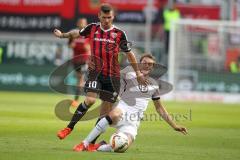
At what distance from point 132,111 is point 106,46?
1217 mm

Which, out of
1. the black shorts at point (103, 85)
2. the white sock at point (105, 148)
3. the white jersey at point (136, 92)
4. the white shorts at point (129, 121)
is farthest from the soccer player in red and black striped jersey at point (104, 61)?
the white sock at point (105, 148)

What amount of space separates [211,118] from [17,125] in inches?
273

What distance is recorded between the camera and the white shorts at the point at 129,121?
38.3 feet

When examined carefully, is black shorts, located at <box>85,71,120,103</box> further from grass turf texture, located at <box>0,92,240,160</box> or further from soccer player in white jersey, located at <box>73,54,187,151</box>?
grass turf texture, located at <box>0,92,240,160</box>

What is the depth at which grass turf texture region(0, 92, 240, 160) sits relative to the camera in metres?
11.1

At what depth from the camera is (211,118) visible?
21094mm

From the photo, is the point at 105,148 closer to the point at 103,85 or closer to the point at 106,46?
the point at 103,85

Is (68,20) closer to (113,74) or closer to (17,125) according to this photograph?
(17,125)

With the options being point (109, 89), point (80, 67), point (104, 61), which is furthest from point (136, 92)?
point (80, 67)

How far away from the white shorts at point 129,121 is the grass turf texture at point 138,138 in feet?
1.14

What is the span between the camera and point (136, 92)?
12.5m

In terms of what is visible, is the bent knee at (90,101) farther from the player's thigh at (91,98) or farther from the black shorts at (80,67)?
the black shorts at (80,67)

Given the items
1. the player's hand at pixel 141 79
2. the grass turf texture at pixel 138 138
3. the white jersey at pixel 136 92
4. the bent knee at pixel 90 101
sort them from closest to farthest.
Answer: the grass turf texture at pixel 138 138
the player's hand at pixel 141 79
the white jersey at pixel 136 92
the bent knee at pixel 90 101

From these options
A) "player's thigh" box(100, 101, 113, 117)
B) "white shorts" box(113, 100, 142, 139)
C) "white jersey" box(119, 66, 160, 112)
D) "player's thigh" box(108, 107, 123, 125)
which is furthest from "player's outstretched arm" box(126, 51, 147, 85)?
"player's thigh" box(100, 101, 113, 117)
